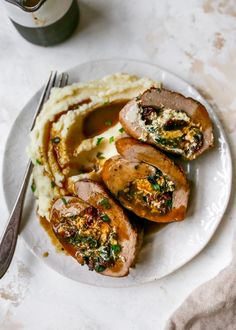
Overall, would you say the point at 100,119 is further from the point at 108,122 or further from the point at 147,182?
the point at 147,182

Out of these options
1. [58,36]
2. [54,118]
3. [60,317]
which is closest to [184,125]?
[54,118]

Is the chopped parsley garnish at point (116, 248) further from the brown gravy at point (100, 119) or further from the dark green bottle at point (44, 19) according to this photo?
the dark green bottle at point (44, 19)

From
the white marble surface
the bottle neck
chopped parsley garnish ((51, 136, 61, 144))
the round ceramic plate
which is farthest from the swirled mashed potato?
the bottle neck

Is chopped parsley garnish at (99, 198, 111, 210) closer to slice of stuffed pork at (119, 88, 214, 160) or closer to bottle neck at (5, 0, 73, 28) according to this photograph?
slice of stuffed pork at (119, 88, 214, 160)

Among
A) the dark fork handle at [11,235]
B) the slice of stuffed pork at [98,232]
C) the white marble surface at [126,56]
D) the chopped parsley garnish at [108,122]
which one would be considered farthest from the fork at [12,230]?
the chopped parsley garnish at [108,122]

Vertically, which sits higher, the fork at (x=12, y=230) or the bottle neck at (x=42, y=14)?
the bottle neck at (x=42, y=14)

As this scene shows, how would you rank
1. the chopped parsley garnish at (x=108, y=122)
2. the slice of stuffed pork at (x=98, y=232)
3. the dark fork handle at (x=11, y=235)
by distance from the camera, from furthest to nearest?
the chopped parsley garnish at (x=108, y=122), the dark fork handle at (x=11, y=235), the slice of stuffed pork at (x=98, y=232)

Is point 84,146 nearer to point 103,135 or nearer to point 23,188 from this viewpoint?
point 103,135
